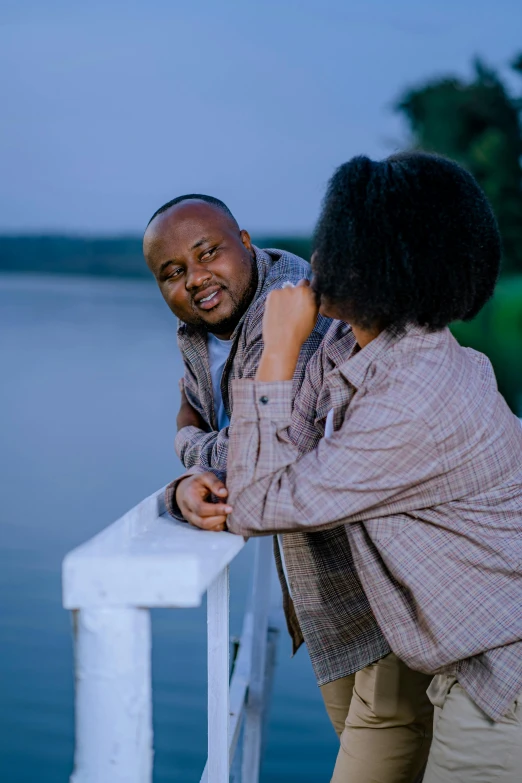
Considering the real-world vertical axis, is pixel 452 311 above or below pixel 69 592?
above

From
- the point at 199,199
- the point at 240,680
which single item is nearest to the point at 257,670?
the point at 240,680

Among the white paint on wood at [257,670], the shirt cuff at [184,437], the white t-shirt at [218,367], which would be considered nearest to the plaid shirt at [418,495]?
the shirt cuff at [184,437]

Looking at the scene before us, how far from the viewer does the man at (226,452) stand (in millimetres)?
1475

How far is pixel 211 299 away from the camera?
1.74 meters

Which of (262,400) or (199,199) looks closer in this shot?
(262,400)

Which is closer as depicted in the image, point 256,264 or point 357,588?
point 357,588

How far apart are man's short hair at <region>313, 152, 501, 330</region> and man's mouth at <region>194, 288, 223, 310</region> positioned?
0.51m

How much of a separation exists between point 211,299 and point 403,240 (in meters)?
0.64

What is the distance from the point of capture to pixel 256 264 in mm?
1804

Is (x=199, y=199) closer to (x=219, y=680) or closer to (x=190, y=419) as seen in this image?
(x=190, y=419)

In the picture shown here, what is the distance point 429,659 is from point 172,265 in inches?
35.1

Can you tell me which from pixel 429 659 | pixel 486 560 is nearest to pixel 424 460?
pixel 486 560

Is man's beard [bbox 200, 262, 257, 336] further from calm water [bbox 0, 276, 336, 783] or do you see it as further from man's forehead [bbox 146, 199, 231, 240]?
calm water [bbox 0, 276, 336, 783]

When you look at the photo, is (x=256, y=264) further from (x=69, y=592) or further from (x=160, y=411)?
(x=160, y=411)
